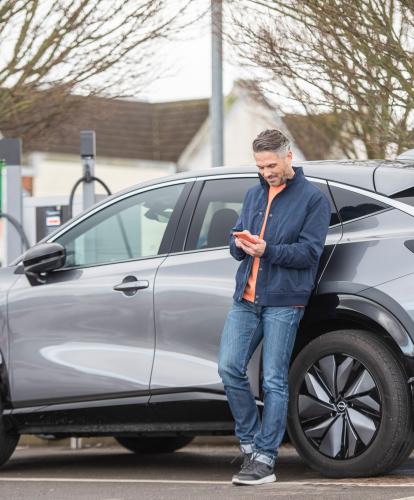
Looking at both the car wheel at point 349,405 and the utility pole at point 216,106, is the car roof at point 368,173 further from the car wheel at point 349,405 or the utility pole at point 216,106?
the utility pole at point 216,106

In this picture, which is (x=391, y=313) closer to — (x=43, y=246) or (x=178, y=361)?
(x=178, y=361)

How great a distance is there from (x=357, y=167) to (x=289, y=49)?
3651 mm

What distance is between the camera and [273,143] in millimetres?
7332

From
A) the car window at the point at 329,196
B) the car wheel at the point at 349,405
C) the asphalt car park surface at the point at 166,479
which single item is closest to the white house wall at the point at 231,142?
the asphalt car park surface at the point at 166,479

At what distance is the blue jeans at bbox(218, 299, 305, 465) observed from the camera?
7.29 metres

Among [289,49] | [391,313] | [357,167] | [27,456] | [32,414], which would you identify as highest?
[289,49]

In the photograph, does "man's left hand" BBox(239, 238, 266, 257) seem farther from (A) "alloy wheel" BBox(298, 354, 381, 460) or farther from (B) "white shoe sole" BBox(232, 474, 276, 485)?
(B) "white shoe sole" BBox(232, 474, 276, 485)

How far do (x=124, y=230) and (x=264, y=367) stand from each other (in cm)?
143

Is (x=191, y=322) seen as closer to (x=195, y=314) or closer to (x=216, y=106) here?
(x=195, y=314)

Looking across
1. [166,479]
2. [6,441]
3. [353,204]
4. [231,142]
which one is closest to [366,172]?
[353,204]

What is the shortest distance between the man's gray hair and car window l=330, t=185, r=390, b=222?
387mm

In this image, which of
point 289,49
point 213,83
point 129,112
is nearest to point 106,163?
point 129,112

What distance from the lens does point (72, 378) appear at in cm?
818

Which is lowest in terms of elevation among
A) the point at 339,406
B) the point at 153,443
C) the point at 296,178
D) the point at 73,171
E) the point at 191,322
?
the point at 153,443
